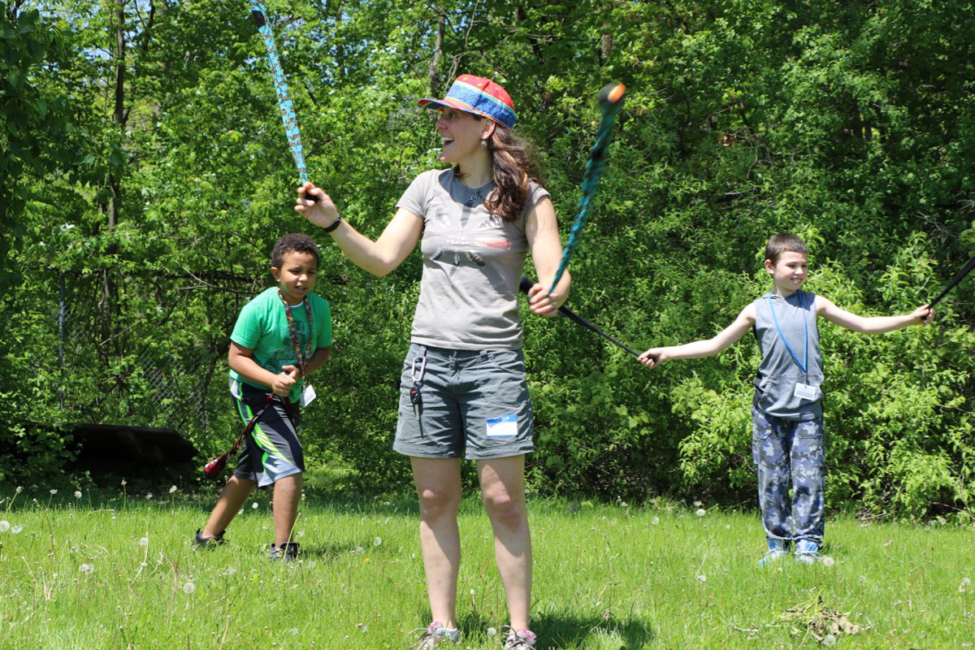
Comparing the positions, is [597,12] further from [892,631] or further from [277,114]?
[892,631]

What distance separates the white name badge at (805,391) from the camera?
17.6 feet

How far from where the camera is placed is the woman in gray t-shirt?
3.35m

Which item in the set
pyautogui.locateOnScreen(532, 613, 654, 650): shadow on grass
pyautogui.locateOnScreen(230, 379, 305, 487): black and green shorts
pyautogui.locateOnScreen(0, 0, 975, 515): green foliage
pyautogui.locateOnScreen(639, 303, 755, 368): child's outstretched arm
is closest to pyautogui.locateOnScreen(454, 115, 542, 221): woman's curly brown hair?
pyautogui.locateOnScreen(639, 303, 755, 368): child's outstretched arm

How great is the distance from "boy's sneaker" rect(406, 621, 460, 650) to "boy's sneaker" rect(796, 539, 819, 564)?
8.01 ft

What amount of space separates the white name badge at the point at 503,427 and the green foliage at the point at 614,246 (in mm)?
4624

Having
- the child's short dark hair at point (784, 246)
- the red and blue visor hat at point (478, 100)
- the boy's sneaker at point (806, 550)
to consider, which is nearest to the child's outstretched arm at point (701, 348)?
the child's short dark hair at point (784, 246)

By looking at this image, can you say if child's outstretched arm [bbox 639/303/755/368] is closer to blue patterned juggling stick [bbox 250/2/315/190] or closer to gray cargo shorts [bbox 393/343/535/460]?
gray cargo shorts [bbox 393/343/535/460]

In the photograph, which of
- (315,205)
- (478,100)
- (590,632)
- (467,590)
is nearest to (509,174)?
(478,100)

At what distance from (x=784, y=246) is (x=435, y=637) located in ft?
10.5

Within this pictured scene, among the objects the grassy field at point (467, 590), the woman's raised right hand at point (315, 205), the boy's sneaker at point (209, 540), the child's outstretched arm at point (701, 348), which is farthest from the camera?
the boy's sneaker at point (209, 540)

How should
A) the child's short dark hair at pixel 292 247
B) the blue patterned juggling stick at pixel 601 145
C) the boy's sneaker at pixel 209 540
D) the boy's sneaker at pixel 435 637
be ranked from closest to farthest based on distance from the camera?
the blue patterned juggling stick at pixel 601 145
the boy's sneaker at pixel 435 637
the child's short dark hair at pixel 292 247
the boy's sneaker at pixel 209 540

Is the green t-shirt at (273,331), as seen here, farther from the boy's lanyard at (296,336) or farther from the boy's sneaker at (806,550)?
the boy's sneaker at (806,550)

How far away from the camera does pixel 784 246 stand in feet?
18.1

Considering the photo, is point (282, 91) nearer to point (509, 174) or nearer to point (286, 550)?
point (509, 174)
